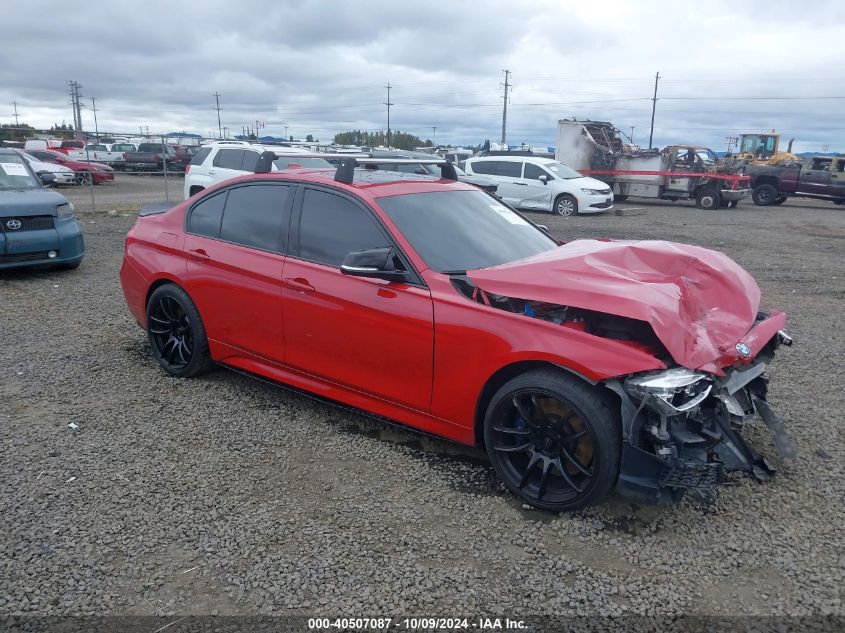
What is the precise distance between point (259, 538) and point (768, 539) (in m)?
2.44

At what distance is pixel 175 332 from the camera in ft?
16.7

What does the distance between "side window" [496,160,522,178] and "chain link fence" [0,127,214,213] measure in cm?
951

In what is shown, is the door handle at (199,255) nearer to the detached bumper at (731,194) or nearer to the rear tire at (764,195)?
the detached bumper at (731,194)

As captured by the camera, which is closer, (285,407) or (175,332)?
(285,407)

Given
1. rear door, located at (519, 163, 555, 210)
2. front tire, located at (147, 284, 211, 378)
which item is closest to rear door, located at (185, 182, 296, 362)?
front tire, located at (147, 284, 211, 378)

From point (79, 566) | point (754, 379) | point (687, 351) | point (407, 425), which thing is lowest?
point (79, 566)

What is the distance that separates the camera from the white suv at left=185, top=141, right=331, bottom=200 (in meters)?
14.5

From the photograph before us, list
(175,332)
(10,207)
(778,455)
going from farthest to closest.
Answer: (10,207), (175,332), (778,455)

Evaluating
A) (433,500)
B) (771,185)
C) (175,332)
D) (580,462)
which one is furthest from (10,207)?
(771,185)

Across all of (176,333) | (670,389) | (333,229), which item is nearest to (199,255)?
(176,333)

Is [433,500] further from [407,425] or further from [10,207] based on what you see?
[10,207]

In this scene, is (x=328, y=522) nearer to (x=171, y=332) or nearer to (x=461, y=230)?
(x=461, y=230)

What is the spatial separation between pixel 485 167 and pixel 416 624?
60.4 ft

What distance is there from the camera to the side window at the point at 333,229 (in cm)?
399
